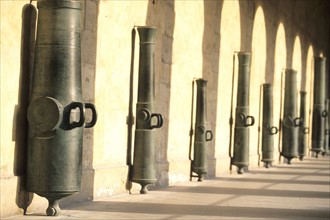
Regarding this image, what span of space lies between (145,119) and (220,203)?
1.56 m

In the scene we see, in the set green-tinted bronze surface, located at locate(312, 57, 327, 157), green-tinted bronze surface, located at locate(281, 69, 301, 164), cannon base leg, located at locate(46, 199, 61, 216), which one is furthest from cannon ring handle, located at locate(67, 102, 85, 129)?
green-tinted bronze surface, located at locate(312, 57, 327, 157)

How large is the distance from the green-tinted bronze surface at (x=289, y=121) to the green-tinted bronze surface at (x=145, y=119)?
1094 centimetres

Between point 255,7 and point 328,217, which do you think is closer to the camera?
point 328,217

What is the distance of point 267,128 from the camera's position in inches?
826

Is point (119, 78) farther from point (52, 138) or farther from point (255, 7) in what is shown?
point (255, 7)

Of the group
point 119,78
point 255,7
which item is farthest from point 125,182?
point 255,7

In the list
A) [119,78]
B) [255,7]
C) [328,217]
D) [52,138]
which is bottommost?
[328,217]

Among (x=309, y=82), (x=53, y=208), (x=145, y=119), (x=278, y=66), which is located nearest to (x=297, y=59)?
(x=309, y=82)

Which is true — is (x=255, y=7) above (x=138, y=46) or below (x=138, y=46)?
above

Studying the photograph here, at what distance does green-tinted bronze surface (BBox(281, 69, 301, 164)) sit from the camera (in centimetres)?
2258

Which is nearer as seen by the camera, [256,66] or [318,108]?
[256,66]

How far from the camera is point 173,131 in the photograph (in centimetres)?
1405

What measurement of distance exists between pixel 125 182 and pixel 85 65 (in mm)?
2002

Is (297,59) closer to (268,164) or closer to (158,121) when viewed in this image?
(268,164)
